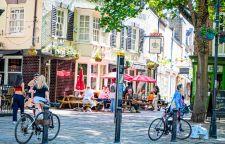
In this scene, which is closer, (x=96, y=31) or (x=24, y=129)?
(x=24, y=129)

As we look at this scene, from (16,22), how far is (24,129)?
59.2 feet

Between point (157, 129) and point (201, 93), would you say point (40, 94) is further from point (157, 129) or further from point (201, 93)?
point (201, 93)

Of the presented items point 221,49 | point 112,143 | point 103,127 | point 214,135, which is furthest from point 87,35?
point 112,143

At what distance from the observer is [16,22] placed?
29.2 meters

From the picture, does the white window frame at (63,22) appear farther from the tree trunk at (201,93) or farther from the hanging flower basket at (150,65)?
the hanging flower basket at (150,65)

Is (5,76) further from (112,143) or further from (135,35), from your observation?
(112,143)

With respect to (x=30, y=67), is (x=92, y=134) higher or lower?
lower

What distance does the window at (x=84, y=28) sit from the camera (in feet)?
104

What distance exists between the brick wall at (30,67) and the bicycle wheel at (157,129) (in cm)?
1489

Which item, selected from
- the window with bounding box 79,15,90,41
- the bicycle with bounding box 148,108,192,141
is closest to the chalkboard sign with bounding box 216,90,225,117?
the bicycle with bounding box 148,108,192,141

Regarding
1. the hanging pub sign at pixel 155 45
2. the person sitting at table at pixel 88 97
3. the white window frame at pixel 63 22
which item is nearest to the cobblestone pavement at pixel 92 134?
the person sitting at table at pixel 88 97

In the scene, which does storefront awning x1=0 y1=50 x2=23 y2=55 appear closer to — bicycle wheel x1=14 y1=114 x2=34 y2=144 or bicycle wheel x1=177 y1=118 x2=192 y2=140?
bicycle wheel x1=177 y1=118 x2=192 y2=140

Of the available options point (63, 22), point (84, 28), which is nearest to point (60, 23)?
point (63, 22)

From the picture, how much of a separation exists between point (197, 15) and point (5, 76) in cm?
1254
